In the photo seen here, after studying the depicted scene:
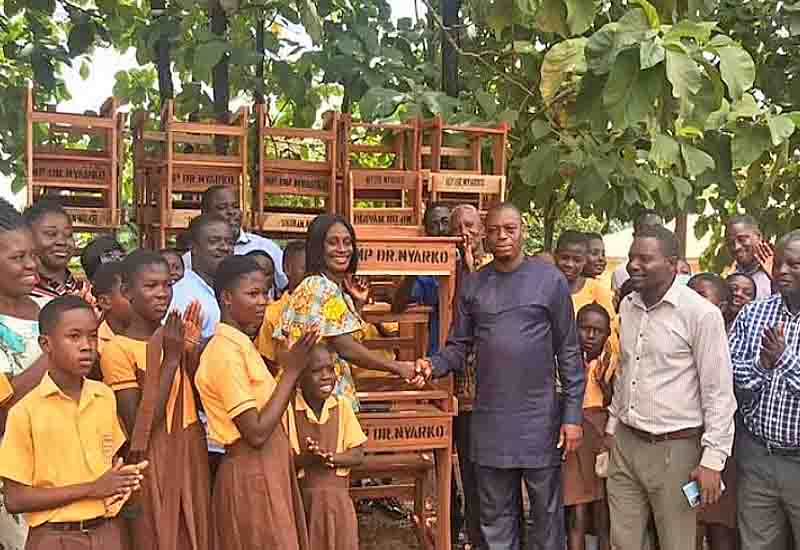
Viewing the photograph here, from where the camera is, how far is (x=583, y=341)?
5.00 metres

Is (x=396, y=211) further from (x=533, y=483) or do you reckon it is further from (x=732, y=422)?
(x=732, y=422)

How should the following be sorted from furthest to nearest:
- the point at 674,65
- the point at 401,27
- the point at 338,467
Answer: the point at 401,27 → the point at 338,467 → the point at 674,65

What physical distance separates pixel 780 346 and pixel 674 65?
1.37m

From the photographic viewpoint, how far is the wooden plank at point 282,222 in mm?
6000

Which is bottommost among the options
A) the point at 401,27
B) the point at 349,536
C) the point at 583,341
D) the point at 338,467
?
the point at 349,536

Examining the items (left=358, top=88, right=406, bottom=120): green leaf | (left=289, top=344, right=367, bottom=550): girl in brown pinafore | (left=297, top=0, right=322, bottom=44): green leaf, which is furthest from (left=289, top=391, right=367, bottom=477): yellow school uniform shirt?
(left=358, top=88, right=406, bottom=120): green leaf

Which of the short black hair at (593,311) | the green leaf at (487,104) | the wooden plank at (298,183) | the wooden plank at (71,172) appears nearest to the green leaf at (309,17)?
the wooden plank at (298,183)

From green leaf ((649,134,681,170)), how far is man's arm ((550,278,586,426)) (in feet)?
3.26

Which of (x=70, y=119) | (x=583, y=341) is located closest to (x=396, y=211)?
(x=583, y=341)

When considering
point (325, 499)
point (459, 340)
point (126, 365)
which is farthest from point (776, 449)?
point (126, 365)

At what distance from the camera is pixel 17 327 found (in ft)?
11.4

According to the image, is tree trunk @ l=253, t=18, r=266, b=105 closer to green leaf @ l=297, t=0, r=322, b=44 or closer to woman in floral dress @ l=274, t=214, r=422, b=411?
green leaf @ l=297, t=0, r=322, b=44

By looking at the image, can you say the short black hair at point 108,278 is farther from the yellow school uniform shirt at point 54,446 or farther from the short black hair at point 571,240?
the short black hair at point 571,240

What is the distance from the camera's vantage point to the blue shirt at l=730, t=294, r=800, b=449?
13.6ft
